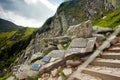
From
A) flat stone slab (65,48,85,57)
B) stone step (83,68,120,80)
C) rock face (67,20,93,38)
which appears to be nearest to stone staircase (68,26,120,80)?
stone step (83,68,120,80)

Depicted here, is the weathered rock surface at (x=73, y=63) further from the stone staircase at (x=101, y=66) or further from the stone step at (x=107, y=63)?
the stone step at (x=107, y=63)

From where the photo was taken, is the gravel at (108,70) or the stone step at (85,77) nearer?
the gravel at (108,70)

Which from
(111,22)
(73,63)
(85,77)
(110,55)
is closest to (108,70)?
(85,77)

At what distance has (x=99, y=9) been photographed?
127 meters

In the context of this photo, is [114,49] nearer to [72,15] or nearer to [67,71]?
[67,71]

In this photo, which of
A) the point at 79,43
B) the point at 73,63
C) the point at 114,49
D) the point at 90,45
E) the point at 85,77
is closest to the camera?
the point at 85,77

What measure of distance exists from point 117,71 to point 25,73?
5327 mm

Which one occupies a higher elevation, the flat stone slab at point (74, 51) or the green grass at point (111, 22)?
the green grass at point (111, 22)

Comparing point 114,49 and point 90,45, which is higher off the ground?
point 90,45

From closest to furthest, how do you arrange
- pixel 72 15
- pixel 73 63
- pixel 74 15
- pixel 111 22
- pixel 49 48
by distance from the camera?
pixel 73 63 < pixel 49 48 < pixel 111 22 < pixel 72 15 < pixel 74 15

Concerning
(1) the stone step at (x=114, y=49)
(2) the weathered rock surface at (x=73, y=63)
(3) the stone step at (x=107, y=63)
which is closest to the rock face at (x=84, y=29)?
(1) the stone step at (x=114, y=49)

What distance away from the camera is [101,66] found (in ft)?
35.7

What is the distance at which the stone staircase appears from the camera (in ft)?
31.2

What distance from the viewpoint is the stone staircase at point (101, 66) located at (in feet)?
31.2
